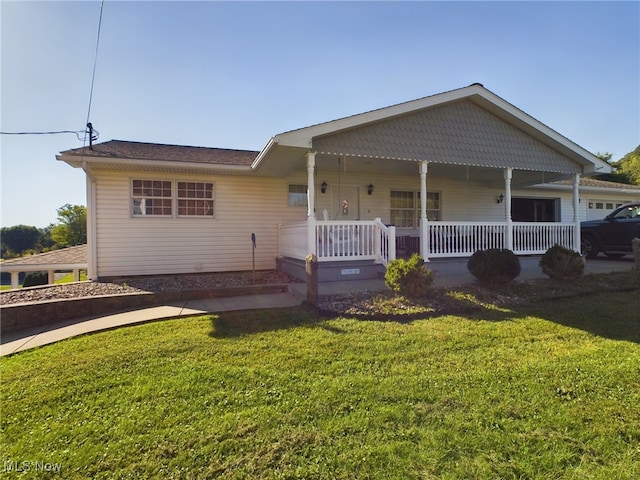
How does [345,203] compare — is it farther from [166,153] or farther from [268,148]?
[166,153]

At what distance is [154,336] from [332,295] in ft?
9.81

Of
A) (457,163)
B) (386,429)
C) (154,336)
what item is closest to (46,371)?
(154,336)

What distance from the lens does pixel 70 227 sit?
30625mm

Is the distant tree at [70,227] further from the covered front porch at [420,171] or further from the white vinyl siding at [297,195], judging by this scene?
the covered front porch at [420,171]

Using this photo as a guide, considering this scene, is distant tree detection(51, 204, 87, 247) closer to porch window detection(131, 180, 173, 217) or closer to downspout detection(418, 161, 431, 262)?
porch window detection(131, 180, 173, 217)

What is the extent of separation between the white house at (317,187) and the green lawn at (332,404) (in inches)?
151

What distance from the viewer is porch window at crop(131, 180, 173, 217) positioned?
8.50 m

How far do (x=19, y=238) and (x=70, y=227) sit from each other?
60.7 ft

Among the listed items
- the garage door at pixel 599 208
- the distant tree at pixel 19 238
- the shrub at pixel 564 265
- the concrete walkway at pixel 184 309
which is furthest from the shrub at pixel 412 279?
the distant tree at pixel 19 238

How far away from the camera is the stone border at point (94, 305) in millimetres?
5148

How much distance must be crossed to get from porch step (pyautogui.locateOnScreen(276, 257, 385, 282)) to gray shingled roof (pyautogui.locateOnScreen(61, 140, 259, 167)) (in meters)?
3.53

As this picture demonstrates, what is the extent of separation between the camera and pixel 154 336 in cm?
425

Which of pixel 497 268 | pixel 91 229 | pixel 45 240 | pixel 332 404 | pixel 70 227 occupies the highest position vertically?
pixel 70 227

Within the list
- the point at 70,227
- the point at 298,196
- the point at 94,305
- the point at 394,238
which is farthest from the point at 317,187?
the point at 70,227
